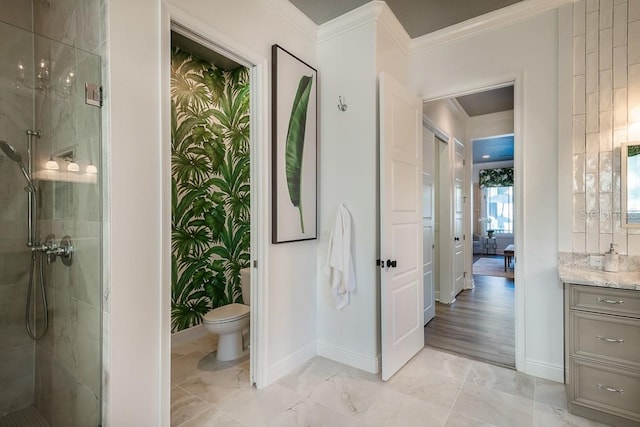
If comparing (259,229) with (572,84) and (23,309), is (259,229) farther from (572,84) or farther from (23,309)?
(572,84)

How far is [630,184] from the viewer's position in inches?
85.0

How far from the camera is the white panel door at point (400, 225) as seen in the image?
2389 mm

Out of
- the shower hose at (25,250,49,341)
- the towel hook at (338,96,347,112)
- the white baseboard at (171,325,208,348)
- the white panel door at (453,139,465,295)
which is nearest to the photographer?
the shower hose at (25,250,49,341)

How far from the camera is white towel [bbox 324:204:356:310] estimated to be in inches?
98.3

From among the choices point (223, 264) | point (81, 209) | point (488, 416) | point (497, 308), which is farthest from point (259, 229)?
point (497, 308)

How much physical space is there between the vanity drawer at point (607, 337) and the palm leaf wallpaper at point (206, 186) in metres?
2.86

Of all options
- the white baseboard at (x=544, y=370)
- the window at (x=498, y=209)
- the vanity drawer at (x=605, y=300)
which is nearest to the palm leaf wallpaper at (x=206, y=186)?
the white baseboard at (x=544, y=370)

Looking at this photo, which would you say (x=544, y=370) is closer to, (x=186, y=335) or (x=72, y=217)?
(x=186, y=335)

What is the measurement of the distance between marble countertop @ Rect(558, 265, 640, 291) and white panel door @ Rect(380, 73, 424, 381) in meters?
1.07

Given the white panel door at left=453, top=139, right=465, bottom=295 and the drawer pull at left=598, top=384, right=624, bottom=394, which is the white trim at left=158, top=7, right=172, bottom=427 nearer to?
the drawer pull at left=598, top=384, right=624, bottom=394

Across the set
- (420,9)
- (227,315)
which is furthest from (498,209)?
(227,315)

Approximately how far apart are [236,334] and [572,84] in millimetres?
3320

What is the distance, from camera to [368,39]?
253 centimetres

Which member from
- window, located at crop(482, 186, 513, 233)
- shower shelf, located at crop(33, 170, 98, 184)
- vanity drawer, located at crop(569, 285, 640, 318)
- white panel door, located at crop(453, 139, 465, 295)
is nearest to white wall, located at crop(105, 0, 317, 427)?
shower shelf, located at crop(33, 170, 98, 184)
